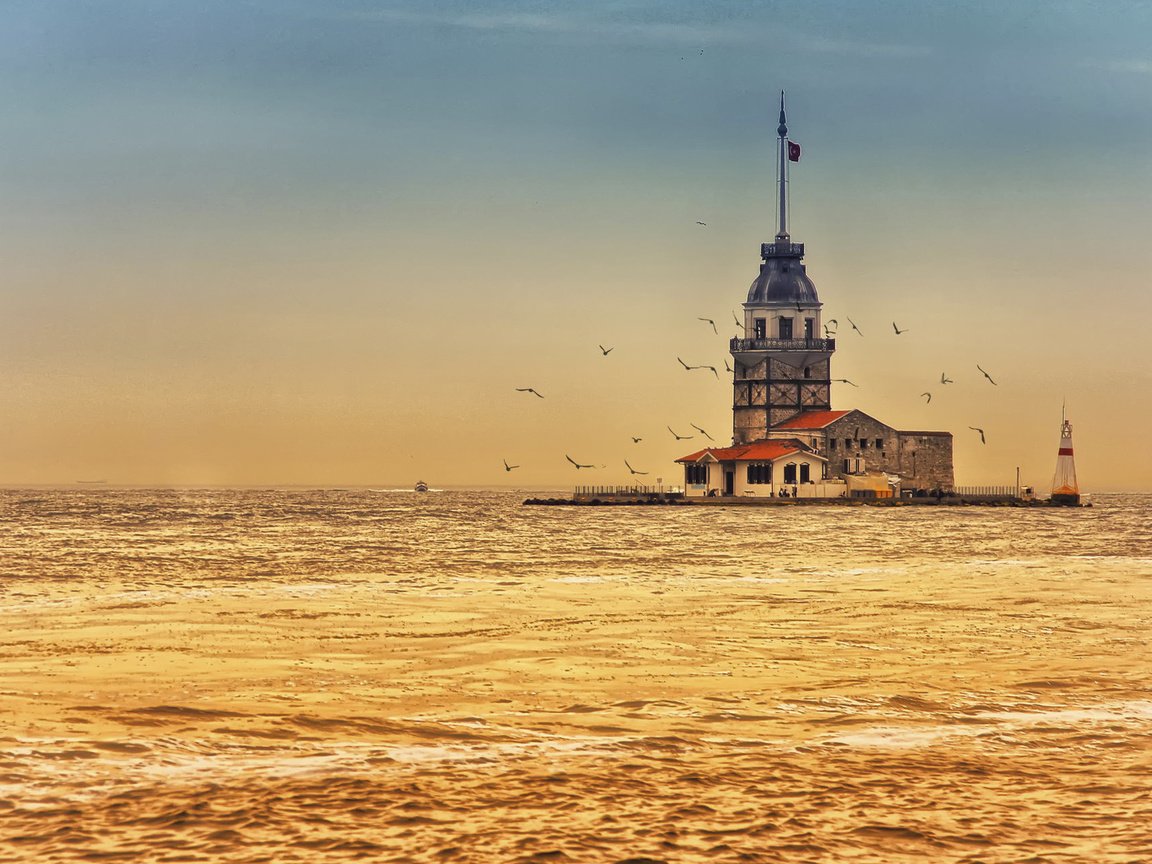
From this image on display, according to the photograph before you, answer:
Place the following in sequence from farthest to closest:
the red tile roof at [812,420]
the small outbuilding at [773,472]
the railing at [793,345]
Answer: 1. the railing at [793,345]
2. the red tile roof at [812,420]
3. the small outbuilding at [773,472]

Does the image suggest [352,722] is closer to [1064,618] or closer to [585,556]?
[1064,618]

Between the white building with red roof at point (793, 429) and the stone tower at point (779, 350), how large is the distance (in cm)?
9

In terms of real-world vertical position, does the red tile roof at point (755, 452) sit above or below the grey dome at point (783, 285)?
below

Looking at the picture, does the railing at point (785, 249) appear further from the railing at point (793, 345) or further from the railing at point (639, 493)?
the railing at point (639, 493)

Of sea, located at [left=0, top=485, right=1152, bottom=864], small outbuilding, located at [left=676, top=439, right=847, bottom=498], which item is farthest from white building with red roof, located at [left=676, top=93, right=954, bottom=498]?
sea, located at [left=0, top=485, right=1152, bottom=864]

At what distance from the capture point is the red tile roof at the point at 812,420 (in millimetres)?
108588

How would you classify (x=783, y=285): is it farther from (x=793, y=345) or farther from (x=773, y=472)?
(x=773, y=472)

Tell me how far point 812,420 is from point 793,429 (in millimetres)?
1768

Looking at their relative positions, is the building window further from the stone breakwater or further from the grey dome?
the grey dome

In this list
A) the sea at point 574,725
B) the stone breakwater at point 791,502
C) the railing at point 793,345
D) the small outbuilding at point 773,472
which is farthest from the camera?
the railing at point 793,345

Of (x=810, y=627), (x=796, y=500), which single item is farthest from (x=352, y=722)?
(x=796, y=500)

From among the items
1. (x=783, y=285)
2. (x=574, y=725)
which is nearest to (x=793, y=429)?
(x=783, y=285)

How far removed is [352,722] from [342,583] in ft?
54.9

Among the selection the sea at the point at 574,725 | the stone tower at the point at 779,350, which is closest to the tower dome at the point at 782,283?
the stone tower at the point at 779,350
